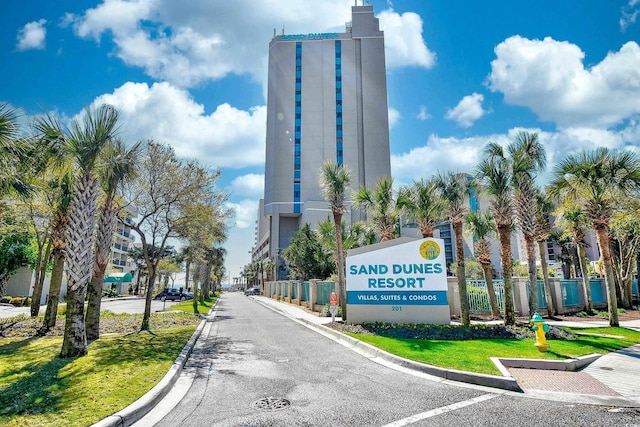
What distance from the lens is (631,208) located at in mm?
21531

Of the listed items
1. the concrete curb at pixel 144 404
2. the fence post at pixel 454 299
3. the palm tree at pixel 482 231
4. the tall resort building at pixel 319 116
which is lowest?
the concrete curb at pixel 144 404

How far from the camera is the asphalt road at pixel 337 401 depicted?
514 centimetres

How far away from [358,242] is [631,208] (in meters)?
18.1

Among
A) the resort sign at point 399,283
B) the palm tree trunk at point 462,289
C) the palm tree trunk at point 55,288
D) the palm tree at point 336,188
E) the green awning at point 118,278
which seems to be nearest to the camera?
the palm tree trunk at point 55,288

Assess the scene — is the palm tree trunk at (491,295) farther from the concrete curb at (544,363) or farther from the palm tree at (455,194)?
the concrete curb at (544,363)

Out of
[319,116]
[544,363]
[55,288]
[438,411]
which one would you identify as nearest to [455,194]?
[544,363]

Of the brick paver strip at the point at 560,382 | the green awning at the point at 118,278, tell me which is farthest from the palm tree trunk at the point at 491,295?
the green awning at the point at 118,278

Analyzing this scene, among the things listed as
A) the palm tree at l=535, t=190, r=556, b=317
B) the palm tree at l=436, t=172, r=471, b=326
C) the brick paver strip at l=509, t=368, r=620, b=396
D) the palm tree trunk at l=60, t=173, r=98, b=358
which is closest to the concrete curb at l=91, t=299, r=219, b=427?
the palm tree trunk at l=60, t=173, r=98, b=358

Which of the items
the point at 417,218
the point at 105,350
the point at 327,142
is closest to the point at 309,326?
the point at 417,218

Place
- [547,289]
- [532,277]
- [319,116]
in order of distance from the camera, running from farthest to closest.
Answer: [319,116] < [547,289] < [532,277]

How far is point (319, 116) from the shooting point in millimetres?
77188

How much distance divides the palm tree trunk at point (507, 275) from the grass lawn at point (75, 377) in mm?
12520

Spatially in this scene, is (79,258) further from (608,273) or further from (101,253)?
(608,273)

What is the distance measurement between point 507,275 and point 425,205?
5002 mm
